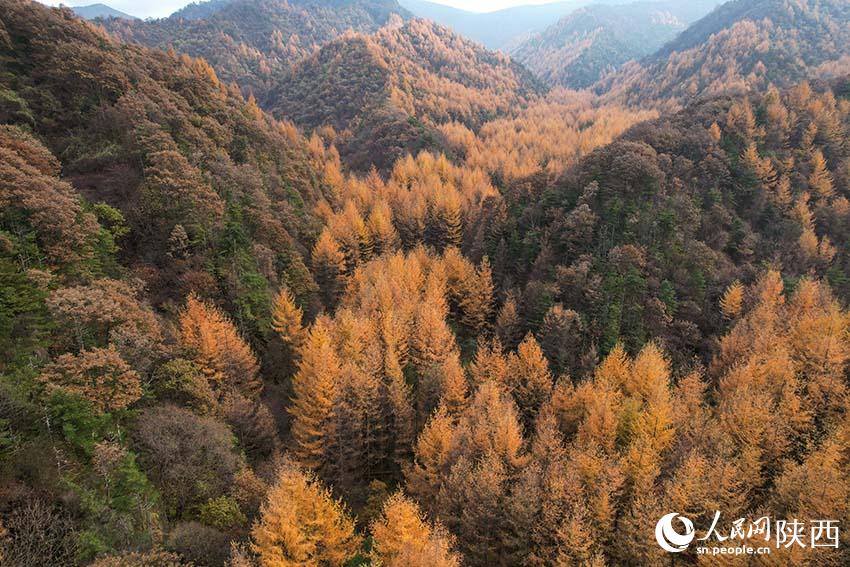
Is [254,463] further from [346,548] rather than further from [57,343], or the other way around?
[57,343]

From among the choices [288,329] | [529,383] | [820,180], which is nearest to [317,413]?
[288,329]

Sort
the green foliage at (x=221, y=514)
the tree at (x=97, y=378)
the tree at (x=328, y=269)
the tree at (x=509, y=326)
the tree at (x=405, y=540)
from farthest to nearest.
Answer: the tree at (x=328, y=269)
the tree at (x=509, y=326)
the green foliage at (x=221, y=514)
the tree at (x=97, y=378)
the tree at (x=405, y=540)

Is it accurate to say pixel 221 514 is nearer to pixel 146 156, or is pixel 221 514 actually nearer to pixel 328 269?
pixel 146 156

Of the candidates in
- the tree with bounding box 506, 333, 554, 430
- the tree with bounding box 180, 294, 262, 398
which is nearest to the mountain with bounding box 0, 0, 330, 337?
the tree with bounding box 180, 294, 262, 398

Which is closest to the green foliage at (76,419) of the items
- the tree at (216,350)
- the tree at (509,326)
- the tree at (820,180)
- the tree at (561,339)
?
the tree at (216,350)

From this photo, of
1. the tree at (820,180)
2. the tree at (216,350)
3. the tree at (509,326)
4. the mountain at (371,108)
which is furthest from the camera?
the mountain at (371,108)

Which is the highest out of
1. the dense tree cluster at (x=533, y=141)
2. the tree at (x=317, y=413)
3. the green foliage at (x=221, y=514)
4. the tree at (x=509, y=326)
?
the dense tree cluster at (x=533, y=141)

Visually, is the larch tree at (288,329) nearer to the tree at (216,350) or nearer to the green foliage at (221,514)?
the tree at (216,350)
